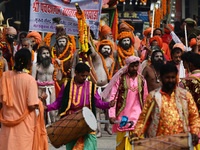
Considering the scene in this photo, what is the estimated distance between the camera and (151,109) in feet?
23.6

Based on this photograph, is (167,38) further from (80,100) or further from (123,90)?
(80,100)

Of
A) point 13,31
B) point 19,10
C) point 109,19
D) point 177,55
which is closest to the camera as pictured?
point 177,55

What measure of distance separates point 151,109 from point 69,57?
27.1ft

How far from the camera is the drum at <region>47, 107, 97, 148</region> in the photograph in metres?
8.55

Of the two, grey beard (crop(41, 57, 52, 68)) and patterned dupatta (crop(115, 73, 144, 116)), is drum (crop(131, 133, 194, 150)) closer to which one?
patterned dupatta (crop(115, 73, 144, 116))

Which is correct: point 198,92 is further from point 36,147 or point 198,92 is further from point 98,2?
point 98,2

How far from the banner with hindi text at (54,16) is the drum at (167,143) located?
7.60m

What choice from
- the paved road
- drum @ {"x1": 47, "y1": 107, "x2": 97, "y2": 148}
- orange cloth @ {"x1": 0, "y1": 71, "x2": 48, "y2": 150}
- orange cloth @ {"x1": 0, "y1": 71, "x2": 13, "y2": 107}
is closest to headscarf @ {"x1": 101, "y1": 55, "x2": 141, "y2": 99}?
drum @ {"x1": 47, "y1": 107, "x2": 97, "y2": 148}

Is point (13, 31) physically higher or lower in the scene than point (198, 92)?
higher

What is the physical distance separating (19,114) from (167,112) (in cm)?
228

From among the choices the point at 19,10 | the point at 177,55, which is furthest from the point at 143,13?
the point at 177,55

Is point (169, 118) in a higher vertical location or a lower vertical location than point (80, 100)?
lower

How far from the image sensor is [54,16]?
1440 centimetres

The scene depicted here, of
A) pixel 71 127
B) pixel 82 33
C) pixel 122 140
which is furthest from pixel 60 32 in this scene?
pixel 71 127
